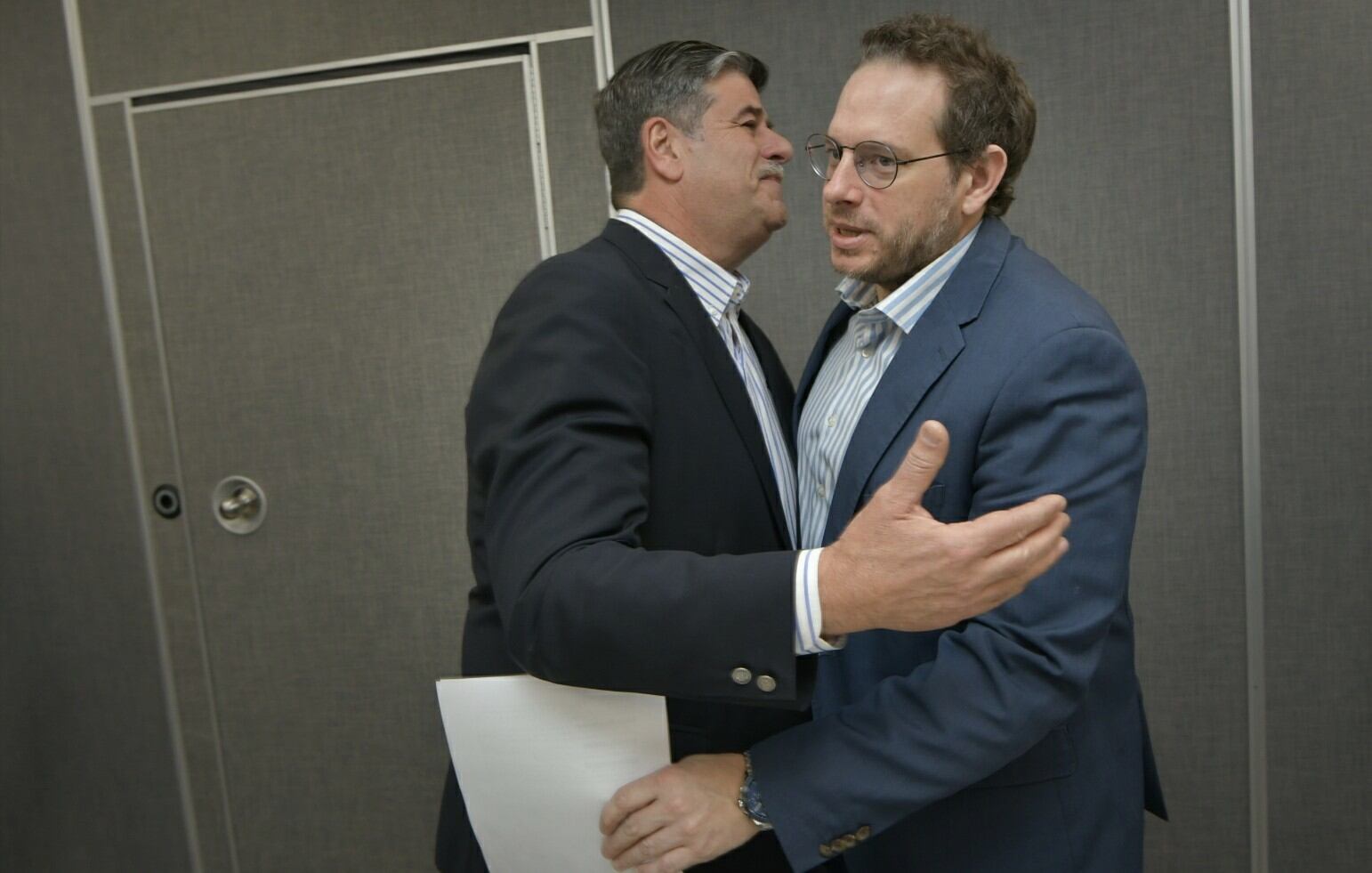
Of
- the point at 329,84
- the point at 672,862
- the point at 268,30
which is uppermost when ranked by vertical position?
the point at 268,30

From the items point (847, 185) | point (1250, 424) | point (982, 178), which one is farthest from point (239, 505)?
point (1250, 424)

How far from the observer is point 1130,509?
1186 millimetres

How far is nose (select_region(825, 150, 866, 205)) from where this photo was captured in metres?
1.38

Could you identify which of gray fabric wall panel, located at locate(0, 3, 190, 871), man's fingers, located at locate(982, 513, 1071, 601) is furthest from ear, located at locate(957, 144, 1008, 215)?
gray fabric wall panel, located at locate(0, 3, 190, 871)

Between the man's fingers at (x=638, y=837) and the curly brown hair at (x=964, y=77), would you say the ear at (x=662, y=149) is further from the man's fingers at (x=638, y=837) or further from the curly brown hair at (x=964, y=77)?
the man's fingers at (x=638, y=837)

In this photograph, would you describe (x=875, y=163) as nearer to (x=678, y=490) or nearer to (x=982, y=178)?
(x=982, y=178)

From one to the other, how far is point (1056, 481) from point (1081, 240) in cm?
103

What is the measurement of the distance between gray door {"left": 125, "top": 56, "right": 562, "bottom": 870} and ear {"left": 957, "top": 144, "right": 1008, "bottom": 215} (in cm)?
104

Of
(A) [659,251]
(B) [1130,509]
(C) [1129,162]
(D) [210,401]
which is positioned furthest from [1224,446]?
(D) [210,401]

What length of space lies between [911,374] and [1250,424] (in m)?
1.04

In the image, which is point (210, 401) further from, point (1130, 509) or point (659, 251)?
point (1130, 509)

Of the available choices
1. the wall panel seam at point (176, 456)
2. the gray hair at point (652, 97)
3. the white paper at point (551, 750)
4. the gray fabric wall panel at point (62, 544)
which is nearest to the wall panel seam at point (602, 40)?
the gray hair at point (652, 97)

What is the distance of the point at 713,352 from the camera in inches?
53.2

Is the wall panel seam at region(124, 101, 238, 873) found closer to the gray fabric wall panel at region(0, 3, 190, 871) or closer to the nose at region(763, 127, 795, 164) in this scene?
the gray fabric wall panel at region(0, 3, 190, 871)
